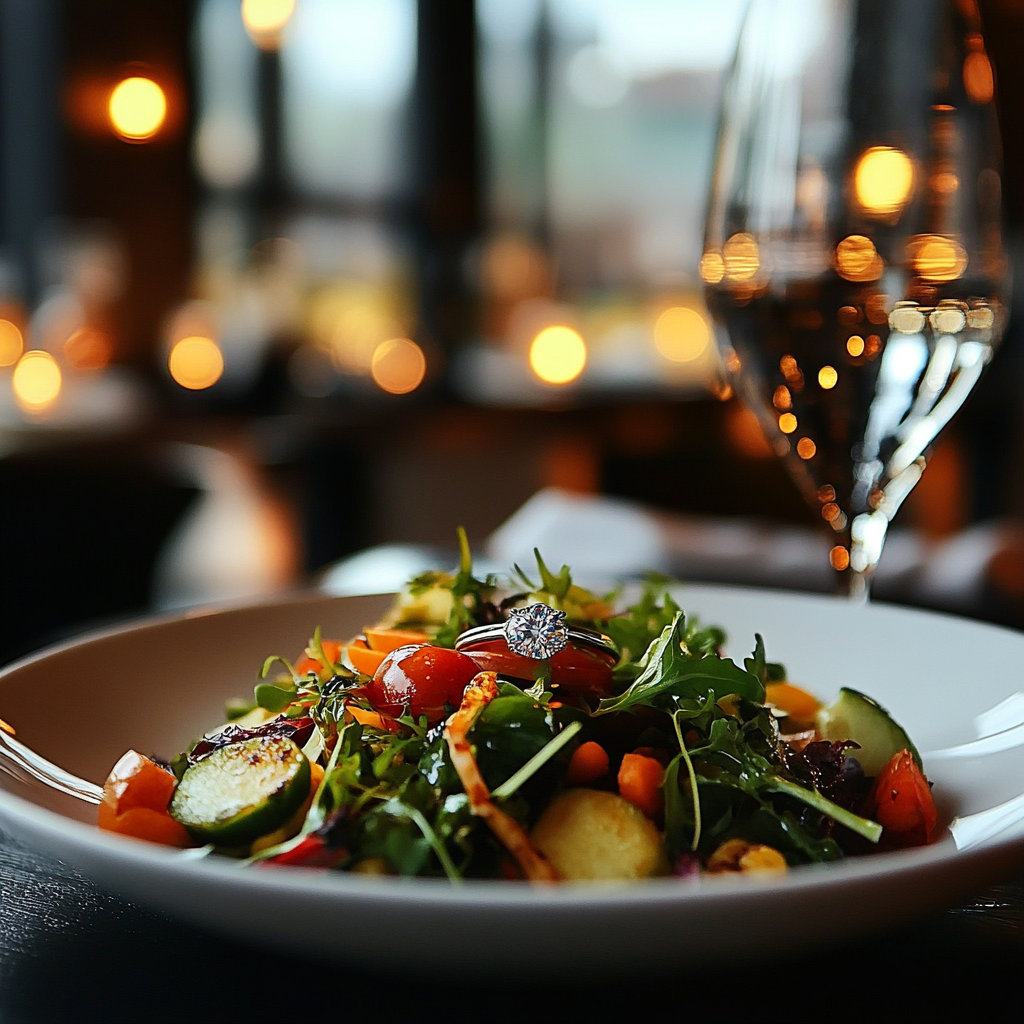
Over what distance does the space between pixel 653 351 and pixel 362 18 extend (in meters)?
2.47

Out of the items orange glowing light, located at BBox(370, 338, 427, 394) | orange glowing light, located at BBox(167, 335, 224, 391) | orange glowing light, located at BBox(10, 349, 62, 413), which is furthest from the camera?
orange glowing light, located at BBox(370, 338, 427, 394)

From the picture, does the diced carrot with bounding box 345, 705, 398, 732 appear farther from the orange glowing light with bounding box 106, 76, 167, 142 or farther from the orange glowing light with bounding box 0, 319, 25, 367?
the orange glowing light with bounding box 106, 76, 167, 142

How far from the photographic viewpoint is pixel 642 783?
59cm

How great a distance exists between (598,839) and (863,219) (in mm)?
383

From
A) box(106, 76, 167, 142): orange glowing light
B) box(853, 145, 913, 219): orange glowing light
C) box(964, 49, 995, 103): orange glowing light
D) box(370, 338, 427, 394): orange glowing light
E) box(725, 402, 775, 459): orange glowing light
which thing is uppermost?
box(106, 76, 167, 142): orange glowing light

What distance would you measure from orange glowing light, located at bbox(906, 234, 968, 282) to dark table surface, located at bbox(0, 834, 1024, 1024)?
36 centimetres

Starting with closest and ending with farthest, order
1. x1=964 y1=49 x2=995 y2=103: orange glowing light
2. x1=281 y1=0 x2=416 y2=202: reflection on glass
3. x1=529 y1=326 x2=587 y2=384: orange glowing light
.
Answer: x1=964 y1=49 x2=995 y2=103: orange glowing light, x1=529 y1=326 x2=587 y2=384: orange glowing light, x1=281 y1=0 x2=416 y2=202: reflection on glass

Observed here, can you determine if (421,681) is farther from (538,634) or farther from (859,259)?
(859,259)

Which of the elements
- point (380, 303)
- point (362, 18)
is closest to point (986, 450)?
point (380, 303)

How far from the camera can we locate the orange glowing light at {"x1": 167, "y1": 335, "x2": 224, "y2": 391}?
5.41m

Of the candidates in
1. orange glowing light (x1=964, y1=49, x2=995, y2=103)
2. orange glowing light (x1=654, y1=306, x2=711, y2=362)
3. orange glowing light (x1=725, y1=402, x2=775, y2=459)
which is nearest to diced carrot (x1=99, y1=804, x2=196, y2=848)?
orange glowing light (x1=964, y1=49, x2=995, y2=103)

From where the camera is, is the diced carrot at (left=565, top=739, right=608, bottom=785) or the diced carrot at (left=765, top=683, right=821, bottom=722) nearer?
the diced carrot at (left=565, top=739, right=608, bottom=785)

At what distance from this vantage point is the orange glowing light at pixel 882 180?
0.71m

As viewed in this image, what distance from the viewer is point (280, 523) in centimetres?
370
